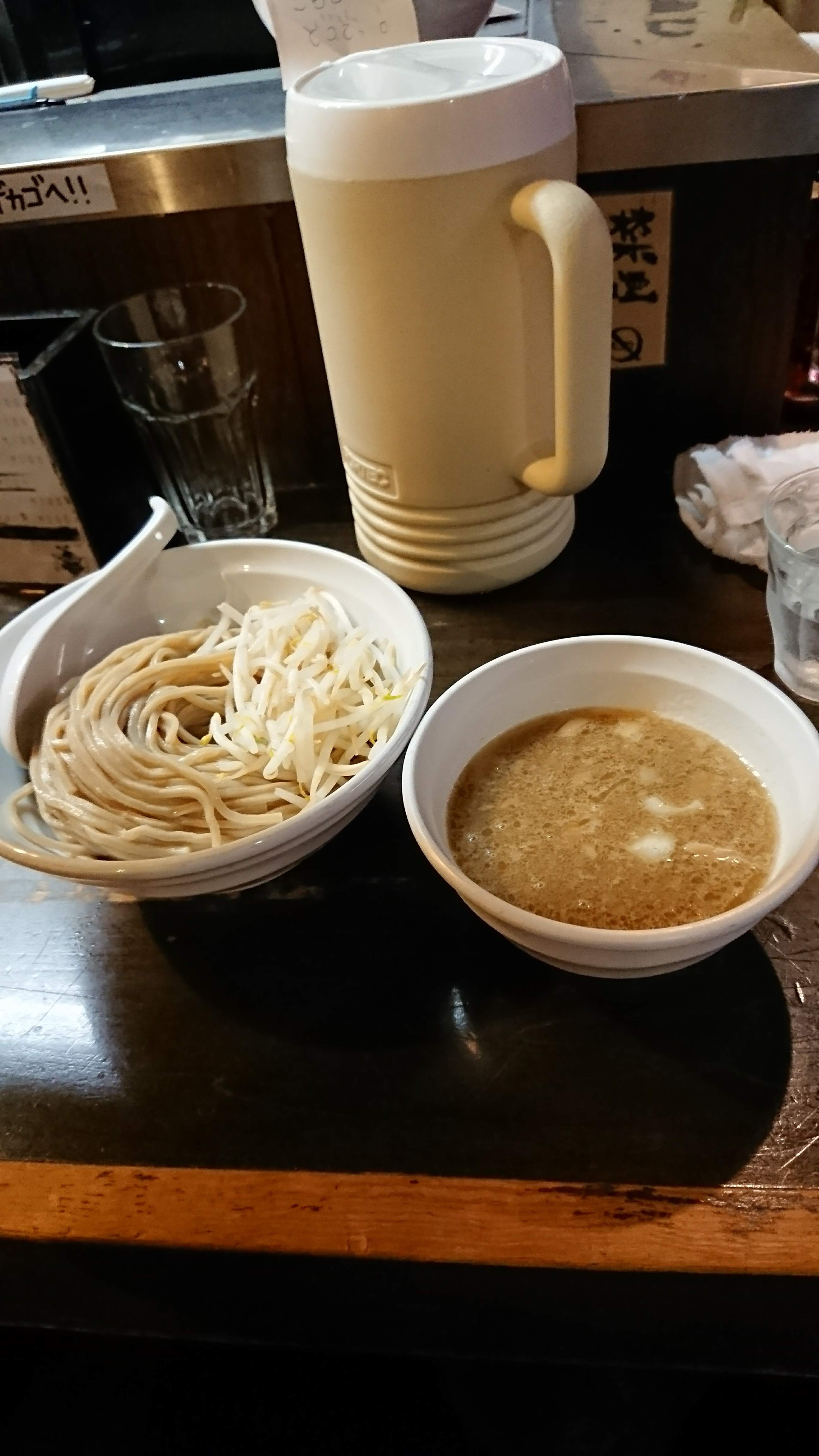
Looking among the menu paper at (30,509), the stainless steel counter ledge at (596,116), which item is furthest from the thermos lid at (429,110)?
the menu paper at (30,509)

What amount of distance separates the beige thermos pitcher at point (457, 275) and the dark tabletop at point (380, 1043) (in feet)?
1.16

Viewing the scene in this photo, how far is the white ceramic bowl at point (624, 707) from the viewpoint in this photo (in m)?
0.51

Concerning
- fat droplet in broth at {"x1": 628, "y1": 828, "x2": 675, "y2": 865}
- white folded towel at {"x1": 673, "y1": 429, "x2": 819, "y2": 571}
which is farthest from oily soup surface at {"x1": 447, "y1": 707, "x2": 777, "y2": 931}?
white folded towel at {"x1": 673, "y1": 429, "x2": 819, "y2": 571}

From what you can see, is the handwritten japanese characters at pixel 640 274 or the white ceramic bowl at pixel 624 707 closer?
the white ceramic bowl at pixel 624 707

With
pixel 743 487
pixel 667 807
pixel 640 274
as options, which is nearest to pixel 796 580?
pixel 743 487

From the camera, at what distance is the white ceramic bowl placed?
1.69 ft

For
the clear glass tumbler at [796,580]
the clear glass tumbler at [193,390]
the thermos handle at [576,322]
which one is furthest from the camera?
the clear glass tumbler at [193,390]

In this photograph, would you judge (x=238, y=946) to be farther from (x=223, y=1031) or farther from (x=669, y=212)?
(x=669, y=212)

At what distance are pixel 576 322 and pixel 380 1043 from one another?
573mm

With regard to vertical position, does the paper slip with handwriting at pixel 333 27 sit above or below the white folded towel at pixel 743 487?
above

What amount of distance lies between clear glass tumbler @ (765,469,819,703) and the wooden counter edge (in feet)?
1.54

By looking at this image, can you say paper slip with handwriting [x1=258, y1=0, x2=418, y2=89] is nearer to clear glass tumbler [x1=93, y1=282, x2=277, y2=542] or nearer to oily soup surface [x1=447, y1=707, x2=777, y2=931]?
clear glass tumbler [x1=93, y1=282, x2=277, y2=542]

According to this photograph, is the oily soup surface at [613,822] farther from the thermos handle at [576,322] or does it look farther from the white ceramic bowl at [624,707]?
the thermos handle at [576,322]

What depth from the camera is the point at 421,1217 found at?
1.87 feet
